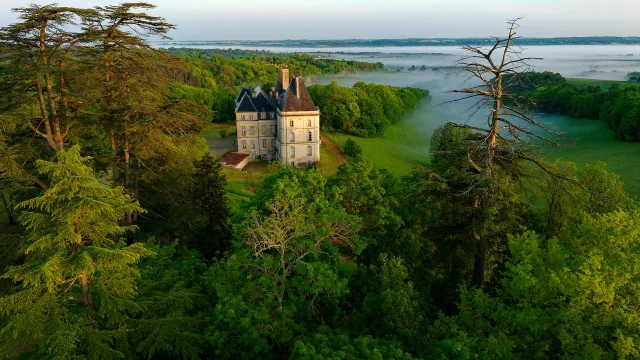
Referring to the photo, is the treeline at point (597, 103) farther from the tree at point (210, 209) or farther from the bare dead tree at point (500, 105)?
the tree at point (210, 209)

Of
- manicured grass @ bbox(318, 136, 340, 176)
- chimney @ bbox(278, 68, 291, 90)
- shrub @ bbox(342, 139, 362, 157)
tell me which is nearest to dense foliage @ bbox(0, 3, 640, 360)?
manicured grass @ bbox(318, 136, 340, 176)

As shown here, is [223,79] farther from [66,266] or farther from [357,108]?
[66,266]

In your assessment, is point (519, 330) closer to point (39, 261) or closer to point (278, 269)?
point (278, 269)

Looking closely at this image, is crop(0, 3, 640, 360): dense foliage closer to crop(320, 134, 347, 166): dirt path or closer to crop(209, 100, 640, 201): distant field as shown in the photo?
crop(209, 100, 640, 201): distant field

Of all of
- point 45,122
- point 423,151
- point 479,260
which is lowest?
point 423,151

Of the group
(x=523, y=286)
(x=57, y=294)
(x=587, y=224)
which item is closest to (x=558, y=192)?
(x=587, y=224)

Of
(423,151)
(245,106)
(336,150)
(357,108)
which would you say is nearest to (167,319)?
(245,106)

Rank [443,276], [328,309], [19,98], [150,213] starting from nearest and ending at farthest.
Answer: [328,309], [443,276], [19,98], [150,213]
